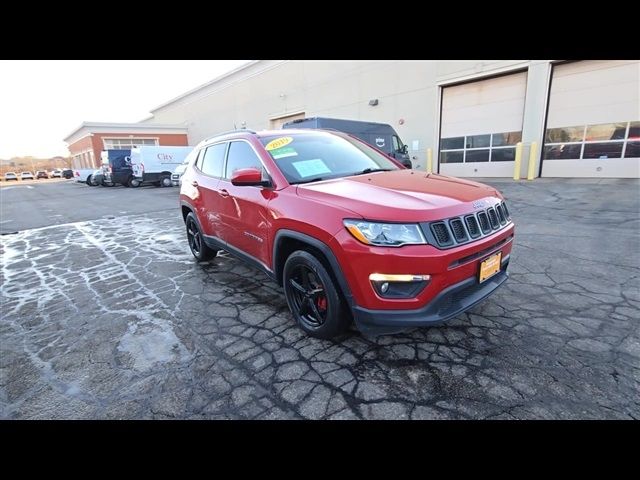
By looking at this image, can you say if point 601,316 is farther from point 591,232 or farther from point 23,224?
point 23,224

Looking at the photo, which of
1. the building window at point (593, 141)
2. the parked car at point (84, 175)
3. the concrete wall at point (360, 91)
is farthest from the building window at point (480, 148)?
the parked car at point (84, 175)

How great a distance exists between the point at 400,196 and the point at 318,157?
1.20 meters

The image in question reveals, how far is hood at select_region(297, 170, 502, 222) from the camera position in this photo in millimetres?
2268

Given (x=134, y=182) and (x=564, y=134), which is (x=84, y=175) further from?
(x=564, y=134)

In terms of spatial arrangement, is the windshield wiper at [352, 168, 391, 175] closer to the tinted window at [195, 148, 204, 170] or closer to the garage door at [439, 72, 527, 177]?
the tinted window at [195, 148, 204, 170]

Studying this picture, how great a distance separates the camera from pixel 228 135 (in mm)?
4211

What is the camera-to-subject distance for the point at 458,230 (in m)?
2.34

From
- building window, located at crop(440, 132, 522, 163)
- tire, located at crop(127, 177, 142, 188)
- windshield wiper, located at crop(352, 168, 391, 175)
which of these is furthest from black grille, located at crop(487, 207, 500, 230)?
tire, located at crop(127, 177, 142, 188)

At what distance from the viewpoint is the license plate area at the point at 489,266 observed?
8.10 ft

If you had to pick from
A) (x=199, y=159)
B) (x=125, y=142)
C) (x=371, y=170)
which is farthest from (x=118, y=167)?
(x=371, y=170)

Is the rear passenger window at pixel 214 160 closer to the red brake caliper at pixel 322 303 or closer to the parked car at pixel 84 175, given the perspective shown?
the red brake caliper at pixel 322 303

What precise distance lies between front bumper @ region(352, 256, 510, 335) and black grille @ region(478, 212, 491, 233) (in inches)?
15.4
